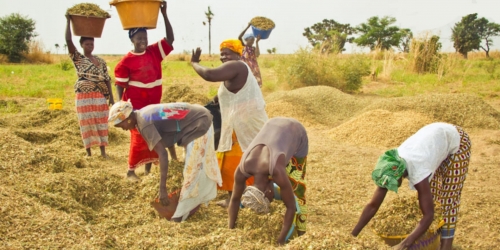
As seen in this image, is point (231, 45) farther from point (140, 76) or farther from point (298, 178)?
point (298, 178)

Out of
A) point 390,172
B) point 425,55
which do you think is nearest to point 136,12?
point 390,172

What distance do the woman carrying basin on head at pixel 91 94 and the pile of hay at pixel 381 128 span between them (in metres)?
3.55

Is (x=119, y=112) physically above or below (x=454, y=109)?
above

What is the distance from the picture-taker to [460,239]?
360 cm

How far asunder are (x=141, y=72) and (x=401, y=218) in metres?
2.81

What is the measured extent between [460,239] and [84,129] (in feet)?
13.9

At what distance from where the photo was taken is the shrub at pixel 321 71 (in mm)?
11836

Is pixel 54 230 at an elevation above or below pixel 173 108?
below

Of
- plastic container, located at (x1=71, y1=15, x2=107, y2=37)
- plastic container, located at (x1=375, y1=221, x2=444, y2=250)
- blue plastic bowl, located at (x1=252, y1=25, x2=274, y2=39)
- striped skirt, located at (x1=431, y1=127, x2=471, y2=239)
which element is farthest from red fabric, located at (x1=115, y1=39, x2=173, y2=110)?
blue plastic bowl, located at (x1=252, y1=25, x2=274, y2=39)

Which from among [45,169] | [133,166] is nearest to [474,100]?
[133,166]

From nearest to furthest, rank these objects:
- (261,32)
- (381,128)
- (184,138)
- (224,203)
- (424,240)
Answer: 1. (424,240)
2. (184,138)
3. (224,203)
4. (381,128)
5. (261,32)

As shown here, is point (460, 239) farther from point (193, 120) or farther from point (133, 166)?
point (133, 166)

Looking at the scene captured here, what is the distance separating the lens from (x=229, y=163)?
411 cm

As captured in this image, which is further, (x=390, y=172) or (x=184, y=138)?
(x=184, y=138)
